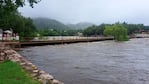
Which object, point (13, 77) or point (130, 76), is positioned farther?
point (130, 76)

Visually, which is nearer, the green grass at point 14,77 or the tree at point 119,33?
the green grass at point 14,77

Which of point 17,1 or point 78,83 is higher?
point 17,1

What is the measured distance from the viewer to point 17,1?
27500mm

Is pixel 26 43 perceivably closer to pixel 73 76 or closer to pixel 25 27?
pixel 25 27

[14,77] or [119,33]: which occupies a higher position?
[14,77]

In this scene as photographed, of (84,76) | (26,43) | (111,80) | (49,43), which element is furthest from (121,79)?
(49,43)

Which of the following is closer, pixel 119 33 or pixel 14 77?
pixel 14 77

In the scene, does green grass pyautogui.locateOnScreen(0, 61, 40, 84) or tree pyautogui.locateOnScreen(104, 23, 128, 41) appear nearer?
green grass pyautogui.locateOnScreen(0, 61, 40, 84)

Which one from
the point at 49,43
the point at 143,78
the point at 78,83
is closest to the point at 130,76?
the point at 143,78

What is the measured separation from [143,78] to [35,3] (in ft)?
35.6

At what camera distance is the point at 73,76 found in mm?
24859

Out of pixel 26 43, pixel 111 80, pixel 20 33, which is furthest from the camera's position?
pixel 20 33

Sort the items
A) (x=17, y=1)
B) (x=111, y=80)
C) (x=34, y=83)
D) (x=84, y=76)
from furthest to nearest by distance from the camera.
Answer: (x=17, y=1) → (x=84, y=76) → (x=111, y=80) → (x=34, y=83)

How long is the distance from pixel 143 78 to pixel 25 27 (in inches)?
2699
